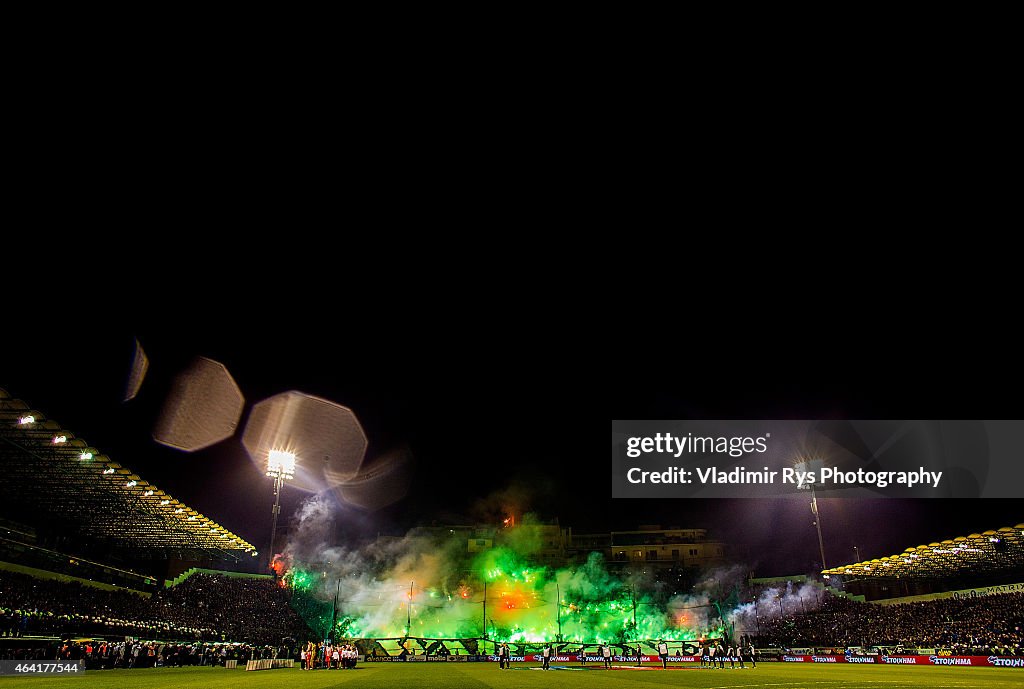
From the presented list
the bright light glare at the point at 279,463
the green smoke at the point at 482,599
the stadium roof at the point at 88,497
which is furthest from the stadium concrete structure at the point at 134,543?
the bright light glare at the point at 279,463

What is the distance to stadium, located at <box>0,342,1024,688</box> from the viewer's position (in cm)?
3212

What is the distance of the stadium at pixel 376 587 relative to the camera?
32125 mm

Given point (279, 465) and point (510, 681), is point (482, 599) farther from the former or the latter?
point (510, 681)

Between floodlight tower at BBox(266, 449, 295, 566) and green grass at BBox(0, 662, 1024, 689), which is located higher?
floodlight tower at BBox(266, 449, 295, 566)

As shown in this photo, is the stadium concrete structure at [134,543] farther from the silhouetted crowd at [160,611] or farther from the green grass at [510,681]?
the green grass at [510,681]

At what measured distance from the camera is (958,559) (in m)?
51.8

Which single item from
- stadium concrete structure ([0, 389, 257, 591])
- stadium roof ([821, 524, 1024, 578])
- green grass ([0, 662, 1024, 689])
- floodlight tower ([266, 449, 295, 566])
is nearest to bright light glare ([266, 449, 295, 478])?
floodlight tower ([266, 449, 295, 566])

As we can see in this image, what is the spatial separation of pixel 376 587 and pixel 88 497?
48968 millimetres

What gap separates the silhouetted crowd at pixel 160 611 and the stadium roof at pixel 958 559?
52809 millimetres

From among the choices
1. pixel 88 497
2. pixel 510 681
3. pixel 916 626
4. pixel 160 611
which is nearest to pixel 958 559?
pixel 916 626

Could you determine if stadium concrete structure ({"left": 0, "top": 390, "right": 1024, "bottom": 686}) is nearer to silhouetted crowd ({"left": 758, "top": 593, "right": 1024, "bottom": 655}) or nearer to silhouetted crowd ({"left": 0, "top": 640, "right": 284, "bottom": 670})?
silhouetted crowd ({"left": 758, "top": 593, "right": 1024, "bottom": 655})

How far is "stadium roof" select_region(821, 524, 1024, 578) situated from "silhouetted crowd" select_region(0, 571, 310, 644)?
52.8m

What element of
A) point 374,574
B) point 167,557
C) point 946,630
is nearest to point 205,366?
point 167,557

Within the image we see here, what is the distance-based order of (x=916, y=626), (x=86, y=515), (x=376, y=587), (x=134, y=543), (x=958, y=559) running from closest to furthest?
(x=86, y=515), (x=958, y=559), (x=916, y=626), (x=134, y=543), (x=376, y=587)
